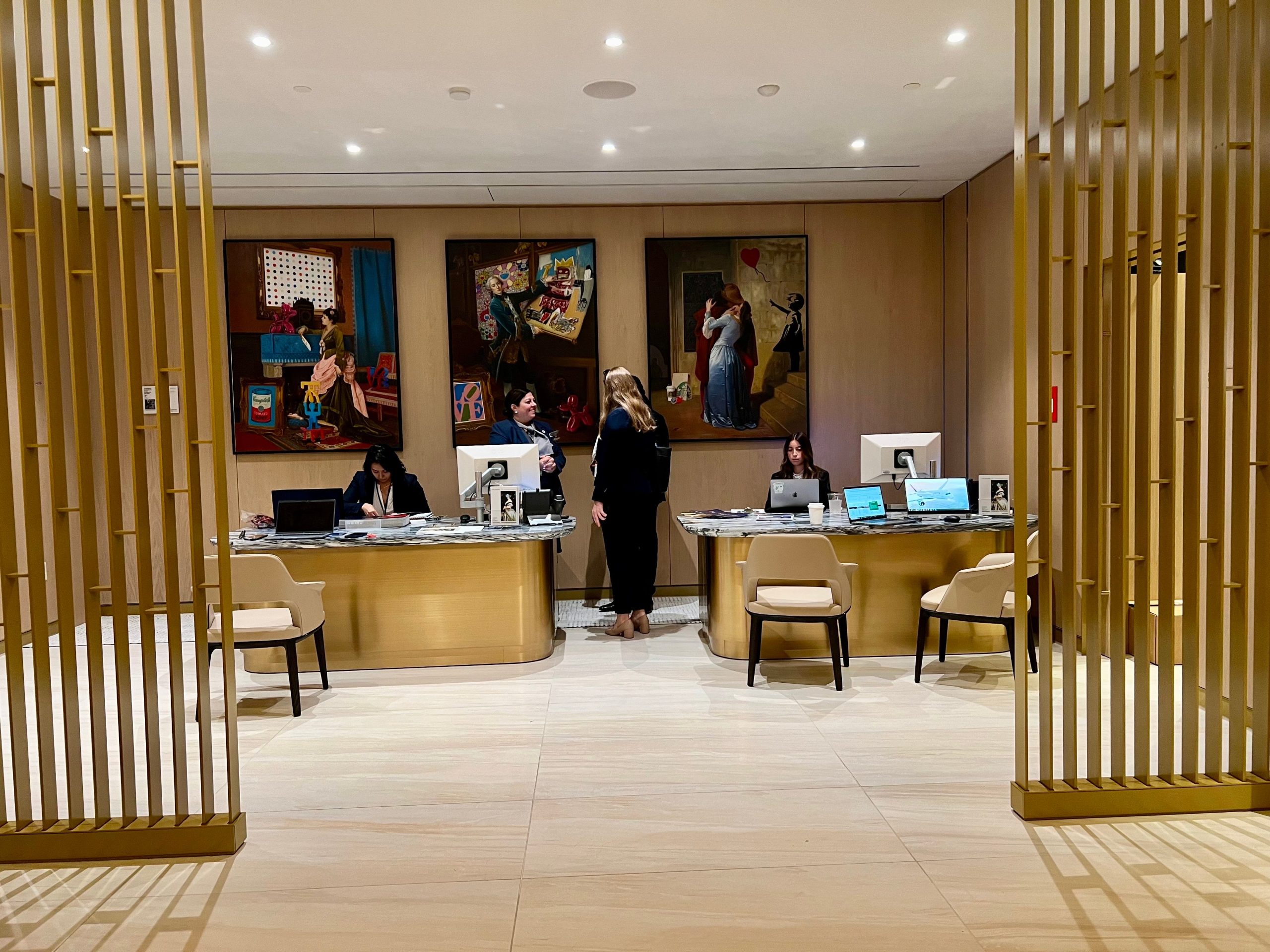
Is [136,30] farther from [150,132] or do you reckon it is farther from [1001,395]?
[1001,395]

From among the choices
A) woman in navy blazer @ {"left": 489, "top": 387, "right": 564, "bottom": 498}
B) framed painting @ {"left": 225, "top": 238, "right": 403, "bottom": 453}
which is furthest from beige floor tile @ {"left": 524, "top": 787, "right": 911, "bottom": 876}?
framed painting @ {"left": 225, "top": 238, "right": 403, "bottom": 453}

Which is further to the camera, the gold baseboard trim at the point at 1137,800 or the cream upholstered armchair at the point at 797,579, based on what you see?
the cream upholstered armchair at the point at 797,579

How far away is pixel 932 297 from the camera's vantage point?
759 cm

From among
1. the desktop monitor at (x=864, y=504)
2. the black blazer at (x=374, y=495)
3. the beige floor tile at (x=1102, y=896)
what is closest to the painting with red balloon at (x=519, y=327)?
the black blazer at (x=374, y=495)

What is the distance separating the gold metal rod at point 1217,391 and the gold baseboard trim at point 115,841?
3.53m

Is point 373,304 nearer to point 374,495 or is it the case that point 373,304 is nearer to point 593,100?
point 374,495

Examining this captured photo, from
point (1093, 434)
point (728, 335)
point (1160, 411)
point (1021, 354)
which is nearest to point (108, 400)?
point (1021, 354)

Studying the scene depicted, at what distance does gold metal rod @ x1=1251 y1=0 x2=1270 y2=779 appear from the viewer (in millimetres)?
3154

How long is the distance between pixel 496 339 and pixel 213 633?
3.53m

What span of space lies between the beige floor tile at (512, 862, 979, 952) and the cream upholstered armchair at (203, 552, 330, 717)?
2307 millimetres

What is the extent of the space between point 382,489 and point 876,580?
340 centimetres

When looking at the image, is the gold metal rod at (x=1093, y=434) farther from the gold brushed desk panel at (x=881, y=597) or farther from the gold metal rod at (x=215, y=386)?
the gold brushed desk panel at (x=881, y=597)

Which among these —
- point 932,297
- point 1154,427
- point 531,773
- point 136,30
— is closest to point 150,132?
point 136,30

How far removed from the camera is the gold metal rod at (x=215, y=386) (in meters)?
2.86
